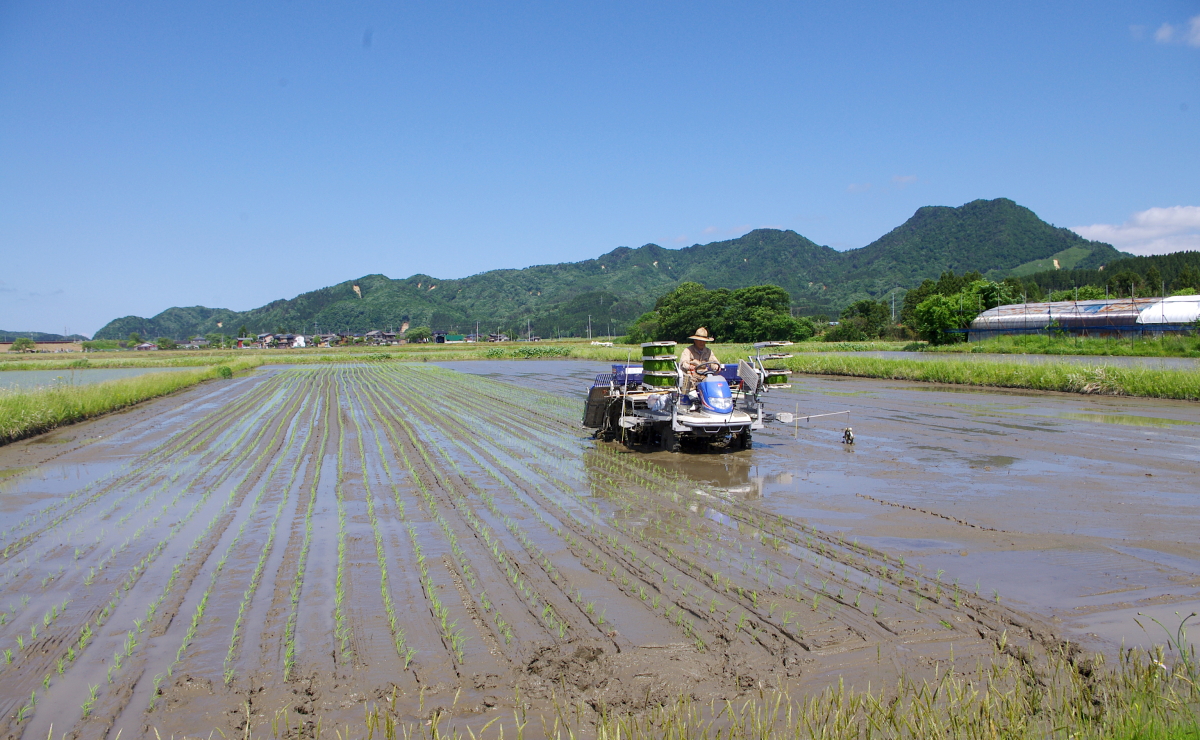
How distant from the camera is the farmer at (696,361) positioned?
33.5 feet

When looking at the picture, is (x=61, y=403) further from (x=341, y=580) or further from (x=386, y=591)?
(x=386, y=591)

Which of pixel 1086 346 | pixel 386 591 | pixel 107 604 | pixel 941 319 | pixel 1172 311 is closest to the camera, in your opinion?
pixel 107 604

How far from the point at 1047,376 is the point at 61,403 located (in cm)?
2541

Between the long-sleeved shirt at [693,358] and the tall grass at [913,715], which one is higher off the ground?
the long-sleeved shirt at [693,358]

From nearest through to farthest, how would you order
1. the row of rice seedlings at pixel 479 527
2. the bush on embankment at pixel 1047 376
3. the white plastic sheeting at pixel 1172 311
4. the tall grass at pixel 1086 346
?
the row of rice seedlings at pixel 479 527 → the bush on embankment at pixel 1047 376 → the tall grass at pixel 1086 346 → the white plastic sheeting at pixel 1172 311

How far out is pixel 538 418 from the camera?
54.6 feet

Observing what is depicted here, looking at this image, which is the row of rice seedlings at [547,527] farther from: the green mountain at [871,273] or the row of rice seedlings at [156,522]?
Result: the green mountain at [871,273]

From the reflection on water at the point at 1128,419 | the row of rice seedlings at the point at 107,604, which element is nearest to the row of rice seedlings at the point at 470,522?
the row of rice seedlings at the point at 107,604

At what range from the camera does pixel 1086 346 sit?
103 ft

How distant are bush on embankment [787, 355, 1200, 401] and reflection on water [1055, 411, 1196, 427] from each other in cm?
383

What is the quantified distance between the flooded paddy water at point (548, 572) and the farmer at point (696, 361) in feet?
4.06

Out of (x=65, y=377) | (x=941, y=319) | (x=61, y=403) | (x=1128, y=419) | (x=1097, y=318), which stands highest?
(x=941, y=319)

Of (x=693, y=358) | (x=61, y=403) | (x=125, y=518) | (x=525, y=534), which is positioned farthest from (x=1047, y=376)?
(x=61, y=403)

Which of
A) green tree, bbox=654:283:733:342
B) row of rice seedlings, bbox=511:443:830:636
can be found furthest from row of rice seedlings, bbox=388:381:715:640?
green tree, bbox=654:283:733:342
